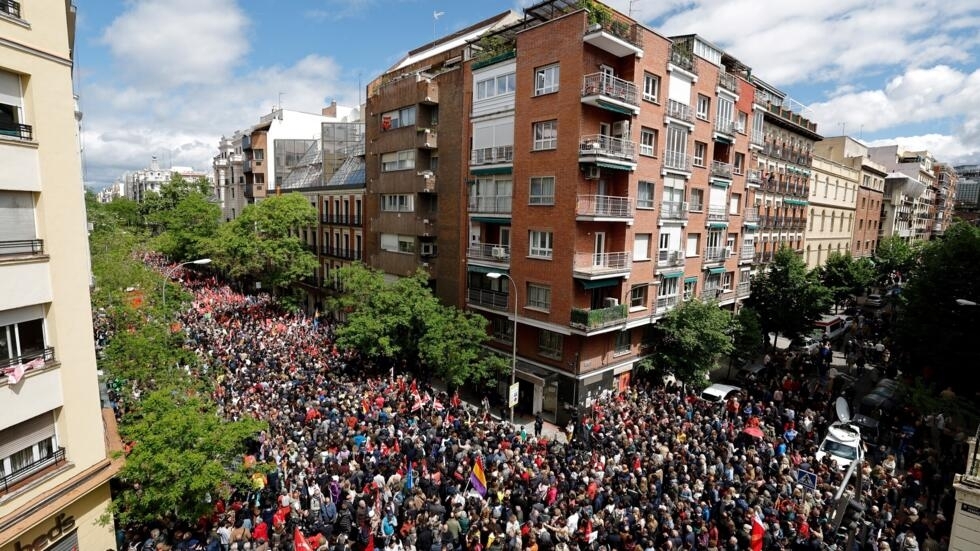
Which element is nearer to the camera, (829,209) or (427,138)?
(427,138)

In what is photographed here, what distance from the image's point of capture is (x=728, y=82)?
97.9 ft

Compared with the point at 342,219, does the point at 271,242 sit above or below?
below

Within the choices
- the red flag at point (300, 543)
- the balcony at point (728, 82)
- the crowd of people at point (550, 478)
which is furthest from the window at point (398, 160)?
the red flag at point (300, 543)

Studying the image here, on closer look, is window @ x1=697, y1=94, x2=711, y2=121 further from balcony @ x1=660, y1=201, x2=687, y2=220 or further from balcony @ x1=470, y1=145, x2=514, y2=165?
balcony @ x1=470, y1=145, x2=514, y2=165

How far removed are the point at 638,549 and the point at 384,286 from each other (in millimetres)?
19845

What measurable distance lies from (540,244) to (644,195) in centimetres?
609

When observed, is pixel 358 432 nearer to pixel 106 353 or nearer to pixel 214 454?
pixel 214 454

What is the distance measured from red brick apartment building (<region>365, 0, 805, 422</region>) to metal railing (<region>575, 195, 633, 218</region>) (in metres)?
0.07

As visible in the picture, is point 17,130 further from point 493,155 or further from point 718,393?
point 718,393

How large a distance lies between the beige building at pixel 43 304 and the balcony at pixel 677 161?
24247 mm

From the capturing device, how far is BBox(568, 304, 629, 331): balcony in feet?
75.1

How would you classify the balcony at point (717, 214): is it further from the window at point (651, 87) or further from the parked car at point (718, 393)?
the parked car at point (718, 393)

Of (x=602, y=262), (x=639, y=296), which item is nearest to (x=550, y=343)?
(x=602, y=262)

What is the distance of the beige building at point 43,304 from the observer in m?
10.1
